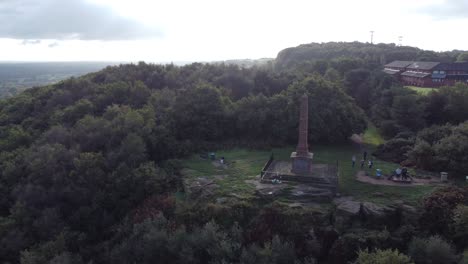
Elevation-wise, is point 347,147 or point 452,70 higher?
point 452,70

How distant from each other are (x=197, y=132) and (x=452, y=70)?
138ft

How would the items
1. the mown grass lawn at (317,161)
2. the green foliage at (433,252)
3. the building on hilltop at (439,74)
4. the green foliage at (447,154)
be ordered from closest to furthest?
the green foliage at (433,252)
the mown grass lawn at (317,161)
the green foliage at (447,154)
the building on hilltop at (439,74)

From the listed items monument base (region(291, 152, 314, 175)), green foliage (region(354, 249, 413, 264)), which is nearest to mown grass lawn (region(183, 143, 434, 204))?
monument base (region(291, 152, 314, 175))

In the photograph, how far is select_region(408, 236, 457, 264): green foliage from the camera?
16.7m

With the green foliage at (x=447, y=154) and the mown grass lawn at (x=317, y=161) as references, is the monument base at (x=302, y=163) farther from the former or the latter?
the green foliage at (x=447, y=154)

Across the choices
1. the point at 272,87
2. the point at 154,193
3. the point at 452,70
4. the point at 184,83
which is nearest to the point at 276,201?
the point at 154,193

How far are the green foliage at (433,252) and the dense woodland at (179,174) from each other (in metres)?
0.05

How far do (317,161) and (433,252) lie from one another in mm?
13909

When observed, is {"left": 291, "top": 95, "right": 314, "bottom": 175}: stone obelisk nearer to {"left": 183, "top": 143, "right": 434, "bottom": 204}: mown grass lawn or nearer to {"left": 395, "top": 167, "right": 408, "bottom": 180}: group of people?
{"left": 183, "top": 143, "right": 434, "bottom": 204}: mown grass lawn

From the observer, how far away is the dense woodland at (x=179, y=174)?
63.6 feet

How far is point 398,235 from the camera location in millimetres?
19625

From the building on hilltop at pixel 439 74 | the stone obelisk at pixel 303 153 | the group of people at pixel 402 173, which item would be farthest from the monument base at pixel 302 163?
the building on hilltop at pixel 439 74

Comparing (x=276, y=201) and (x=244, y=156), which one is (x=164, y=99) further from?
(x=276, y=201)

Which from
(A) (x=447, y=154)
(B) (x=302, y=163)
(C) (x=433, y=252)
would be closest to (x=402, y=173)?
(A) (x=447, y=154)
